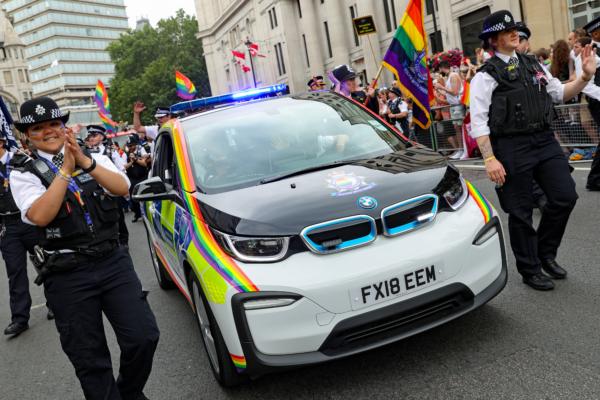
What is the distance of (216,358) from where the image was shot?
140 inches

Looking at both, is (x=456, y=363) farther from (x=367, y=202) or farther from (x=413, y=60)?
(x=413, y=60)

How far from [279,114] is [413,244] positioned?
1781 mm

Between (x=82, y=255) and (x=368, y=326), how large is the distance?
1.54 m

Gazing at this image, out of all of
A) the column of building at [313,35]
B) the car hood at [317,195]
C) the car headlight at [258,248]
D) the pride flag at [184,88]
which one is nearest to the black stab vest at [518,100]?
the car hood at [317,195]

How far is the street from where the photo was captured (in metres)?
3.07

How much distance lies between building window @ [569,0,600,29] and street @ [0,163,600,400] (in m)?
19.3

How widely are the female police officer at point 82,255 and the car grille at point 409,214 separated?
4.59ft

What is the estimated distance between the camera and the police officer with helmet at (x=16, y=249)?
19.5ft

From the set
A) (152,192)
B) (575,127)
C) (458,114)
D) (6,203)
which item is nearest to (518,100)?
(152,192)

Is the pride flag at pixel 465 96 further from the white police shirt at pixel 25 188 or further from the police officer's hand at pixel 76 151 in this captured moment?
the white police shirt at pixel 25 188

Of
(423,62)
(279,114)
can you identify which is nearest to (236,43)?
(423,62)

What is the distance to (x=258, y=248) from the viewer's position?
317cm

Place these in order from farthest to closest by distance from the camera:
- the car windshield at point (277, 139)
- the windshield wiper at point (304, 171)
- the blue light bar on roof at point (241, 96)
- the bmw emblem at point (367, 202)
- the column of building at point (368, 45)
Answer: the column of building at point (368, 45) < the blue light bar on roof at point (241, 96) < the car windshield at point (277, 139) < the windshield wiper at point (304, 171) < the bmw emblem at point (367, 202)

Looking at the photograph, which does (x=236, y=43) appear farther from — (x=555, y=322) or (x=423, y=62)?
(x=555, y=322)
